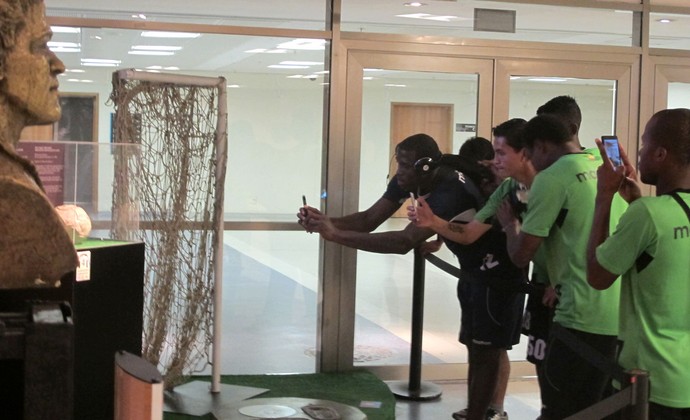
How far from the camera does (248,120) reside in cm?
605

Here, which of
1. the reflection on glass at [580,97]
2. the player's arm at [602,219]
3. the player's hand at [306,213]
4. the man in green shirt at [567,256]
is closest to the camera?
the player's arm at [602,219]

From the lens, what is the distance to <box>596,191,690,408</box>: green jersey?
275 centimetres

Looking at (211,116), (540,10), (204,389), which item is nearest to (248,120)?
(211,116)

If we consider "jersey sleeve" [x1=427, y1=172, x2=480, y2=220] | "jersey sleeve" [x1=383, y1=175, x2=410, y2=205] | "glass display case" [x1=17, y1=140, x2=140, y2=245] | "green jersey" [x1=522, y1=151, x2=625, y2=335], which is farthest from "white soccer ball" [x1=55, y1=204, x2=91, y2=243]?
"jersey sleeve" [x1=383, y1=175, x2=410, y2=205]

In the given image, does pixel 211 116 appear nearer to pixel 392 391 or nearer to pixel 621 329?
pixel 392 391

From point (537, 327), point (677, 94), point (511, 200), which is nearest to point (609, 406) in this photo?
point (537, 327)

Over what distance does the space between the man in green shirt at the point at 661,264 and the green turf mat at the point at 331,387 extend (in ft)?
8.49

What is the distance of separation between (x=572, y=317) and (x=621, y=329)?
622 millimetres

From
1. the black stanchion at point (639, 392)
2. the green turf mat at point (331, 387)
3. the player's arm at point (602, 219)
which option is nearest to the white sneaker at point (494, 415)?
the green turf mat at point (331, 387)

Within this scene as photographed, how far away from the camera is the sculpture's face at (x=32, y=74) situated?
211 cm

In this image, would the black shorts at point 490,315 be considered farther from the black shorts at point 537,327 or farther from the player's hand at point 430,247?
the player's hand at point 430,247

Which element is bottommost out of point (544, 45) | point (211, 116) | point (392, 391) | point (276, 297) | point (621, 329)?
point (392, 391)

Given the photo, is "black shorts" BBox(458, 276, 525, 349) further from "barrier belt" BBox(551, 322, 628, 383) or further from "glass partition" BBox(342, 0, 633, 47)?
"glass partition" BBox(342, 0, 633, 47)

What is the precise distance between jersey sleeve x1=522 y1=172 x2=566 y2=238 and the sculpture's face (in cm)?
200
